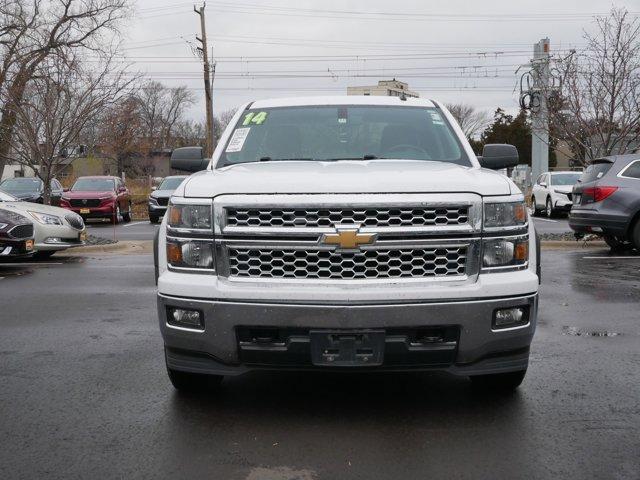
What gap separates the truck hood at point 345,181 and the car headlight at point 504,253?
259 mm

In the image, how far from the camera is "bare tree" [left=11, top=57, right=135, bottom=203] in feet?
57.2

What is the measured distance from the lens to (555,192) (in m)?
26.1

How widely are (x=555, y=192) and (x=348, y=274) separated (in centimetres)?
2310

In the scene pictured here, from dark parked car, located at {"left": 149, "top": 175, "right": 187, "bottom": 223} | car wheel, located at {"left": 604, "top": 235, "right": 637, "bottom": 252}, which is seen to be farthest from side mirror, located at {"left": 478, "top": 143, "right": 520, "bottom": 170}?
dark parked car, located at {"left": 149, "top": 175, "right": 187, "bottom": 223}

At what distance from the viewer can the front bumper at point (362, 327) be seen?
13.5 feet

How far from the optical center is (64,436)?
14.1 feet

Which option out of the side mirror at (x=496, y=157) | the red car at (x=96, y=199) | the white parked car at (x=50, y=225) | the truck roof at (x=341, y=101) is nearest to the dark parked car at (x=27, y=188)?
the red car at (x=96, y=199)

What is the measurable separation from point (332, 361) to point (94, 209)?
24.0 m

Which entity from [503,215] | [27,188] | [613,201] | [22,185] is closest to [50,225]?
[613,201]

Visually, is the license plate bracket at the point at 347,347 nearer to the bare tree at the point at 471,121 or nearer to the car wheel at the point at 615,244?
the car wheel at the point at 615,244

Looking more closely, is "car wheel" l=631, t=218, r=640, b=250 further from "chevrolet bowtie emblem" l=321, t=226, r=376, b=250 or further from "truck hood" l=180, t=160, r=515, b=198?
"chevrolet bowtie emblem" l=321, t=226, r=376, b=250

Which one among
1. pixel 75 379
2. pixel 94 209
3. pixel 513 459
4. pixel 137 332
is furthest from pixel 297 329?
pixel 94 209

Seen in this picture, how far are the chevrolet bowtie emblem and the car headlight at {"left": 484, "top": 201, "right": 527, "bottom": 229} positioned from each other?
2.10ft

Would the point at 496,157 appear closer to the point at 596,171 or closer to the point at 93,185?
the point at 596,171
